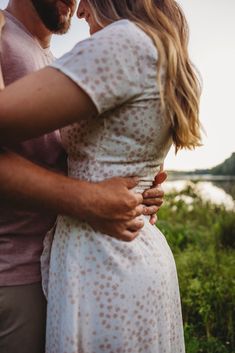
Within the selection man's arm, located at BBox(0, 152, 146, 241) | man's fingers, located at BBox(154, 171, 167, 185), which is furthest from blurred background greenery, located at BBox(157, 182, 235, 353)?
man's arm, located at BBox(0, 152, 146, 241)

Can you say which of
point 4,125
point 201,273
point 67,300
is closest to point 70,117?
point 4,125

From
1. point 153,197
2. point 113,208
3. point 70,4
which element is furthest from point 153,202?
point 70,4

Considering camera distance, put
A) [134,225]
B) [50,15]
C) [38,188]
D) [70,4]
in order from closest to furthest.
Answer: [38,188] < [134,225] < [50,15] < [70,4]

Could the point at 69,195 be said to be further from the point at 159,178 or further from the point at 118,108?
the point at 159,178

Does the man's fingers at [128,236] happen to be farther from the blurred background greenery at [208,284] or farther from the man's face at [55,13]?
the blurred background greenery at [208,284]

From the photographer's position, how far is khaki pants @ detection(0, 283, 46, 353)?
172 cm

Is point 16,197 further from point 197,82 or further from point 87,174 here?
point 197,82

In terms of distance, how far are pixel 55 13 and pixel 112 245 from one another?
1394 mm

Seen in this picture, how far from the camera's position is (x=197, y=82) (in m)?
1.65

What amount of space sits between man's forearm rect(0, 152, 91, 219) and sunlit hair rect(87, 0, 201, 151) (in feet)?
1.40

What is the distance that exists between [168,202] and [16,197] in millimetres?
11151

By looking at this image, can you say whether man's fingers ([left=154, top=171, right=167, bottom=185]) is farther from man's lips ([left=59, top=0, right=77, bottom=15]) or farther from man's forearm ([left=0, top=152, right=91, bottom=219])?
man's lips ([left=59, top=0, right=77, bottom=15])

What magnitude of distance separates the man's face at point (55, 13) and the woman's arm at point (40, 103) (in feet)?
3.33

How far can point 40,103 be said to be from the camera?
130 cm
